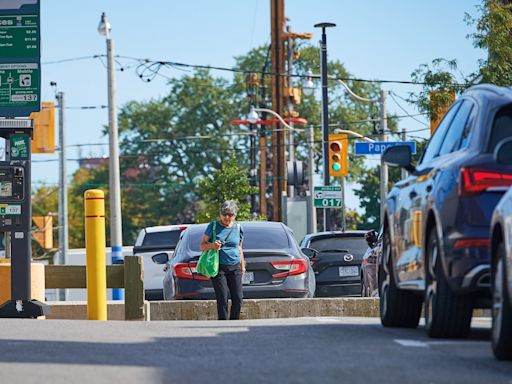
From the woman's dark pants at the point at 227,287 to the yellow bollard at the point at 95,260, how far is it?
132 centimetres

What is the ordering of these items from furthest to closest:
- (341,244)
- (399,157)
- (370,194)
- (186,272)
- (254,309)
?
(370,194)
(341,244)
(186,272)
(254,309)
(399,157)

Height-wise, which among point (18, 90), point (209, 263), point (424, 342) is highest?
point (18, 90)

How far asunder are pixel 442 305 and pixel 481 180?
111cm

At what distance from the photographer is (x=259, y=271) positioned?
65.8 ft

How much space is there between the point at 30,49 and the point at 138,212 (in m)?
94.5

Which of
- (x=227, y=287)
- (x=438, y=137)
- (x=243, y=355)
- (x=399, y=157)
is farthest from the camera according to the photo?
(x=227, y=287)

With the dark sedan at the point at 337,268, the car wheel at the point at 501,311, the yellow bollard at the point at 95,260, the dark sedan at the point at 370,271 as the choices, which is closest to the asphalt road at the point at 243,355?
the car wheel at the point at 501,311

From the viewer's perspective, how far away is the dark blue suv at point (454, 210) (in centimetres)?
1083

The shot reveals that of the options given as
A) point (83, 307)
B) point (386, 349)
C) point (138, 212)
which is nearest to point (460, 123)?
point (386, 349)

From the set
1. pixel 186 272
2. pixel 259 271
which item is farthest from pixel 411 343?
pixel 259 271

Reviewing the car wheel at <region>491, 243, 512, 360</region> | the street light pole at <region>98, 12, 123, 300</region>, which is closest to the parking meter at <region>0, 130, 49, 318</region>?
the car wheel at <region>491, 243, 512, 360</region>

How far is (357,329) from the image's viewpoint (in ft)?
43.5

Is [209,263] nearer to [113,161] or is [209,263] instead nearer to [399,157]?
[399,157]

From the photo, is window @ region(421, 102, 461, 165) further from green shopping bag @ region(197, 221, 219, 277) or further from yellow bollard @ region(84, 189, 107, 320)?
yellow bollard @ region(84, 189, 107, 320)
